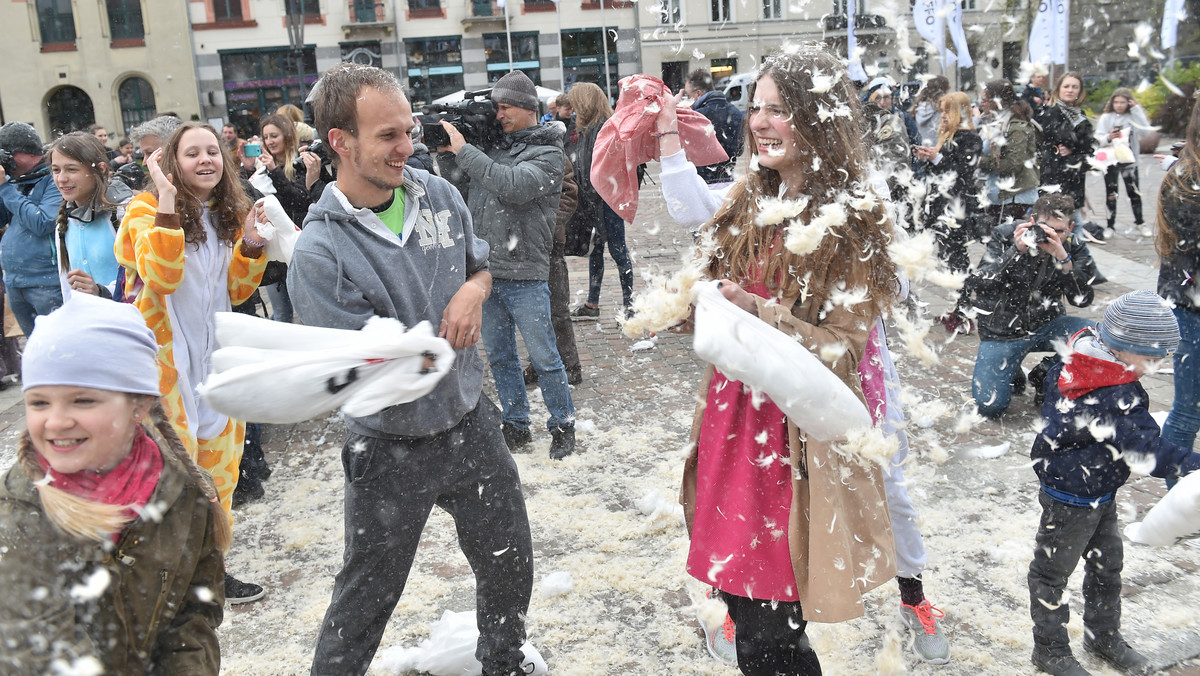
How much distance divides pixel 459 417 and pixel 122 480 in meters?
0.92

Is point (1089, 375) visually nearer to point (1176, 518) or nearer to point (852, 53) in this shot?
point (1176, 518)

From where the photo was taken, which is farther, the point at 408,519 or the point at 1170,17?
the point at 1170,17

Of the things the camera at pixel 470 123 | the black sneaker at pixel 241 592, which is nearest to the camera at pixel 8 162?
the camera at pixel 470 123

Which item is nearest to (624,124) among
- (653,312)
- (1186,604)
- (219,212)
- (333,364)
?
(653,312)

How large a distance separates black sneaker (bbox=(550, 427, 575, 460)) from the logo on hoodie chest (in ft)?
8.12

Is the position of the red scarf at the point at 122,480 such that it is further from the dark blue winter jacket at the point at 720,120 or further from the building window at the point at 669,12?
the dark blue winter jacket at the point at 720,120

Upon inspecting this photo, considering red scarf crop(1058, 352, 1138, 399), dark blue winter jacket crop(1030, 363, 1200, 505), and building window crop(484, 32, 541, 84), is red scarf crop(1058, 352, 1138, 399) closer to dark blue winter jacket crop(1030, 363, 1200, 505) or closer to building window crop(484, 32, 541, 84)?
dark blue winter jacket crop(1030, 363, 1200, 505)

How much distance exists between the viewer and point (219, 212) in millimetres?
3604

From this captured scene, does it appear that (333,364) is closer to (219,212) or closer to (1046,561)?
(219,212)

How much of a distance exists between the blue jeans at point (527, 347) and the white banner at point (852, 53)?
2.07m

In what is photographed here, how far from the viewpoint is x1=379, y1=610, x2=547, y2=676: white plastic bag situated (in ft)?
9.69

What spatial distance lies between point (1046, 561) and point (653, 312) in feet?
5.32

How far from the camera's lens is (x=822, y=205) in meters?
2.35

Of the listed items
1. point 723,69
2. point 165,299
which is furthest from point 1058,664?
point 723,69
